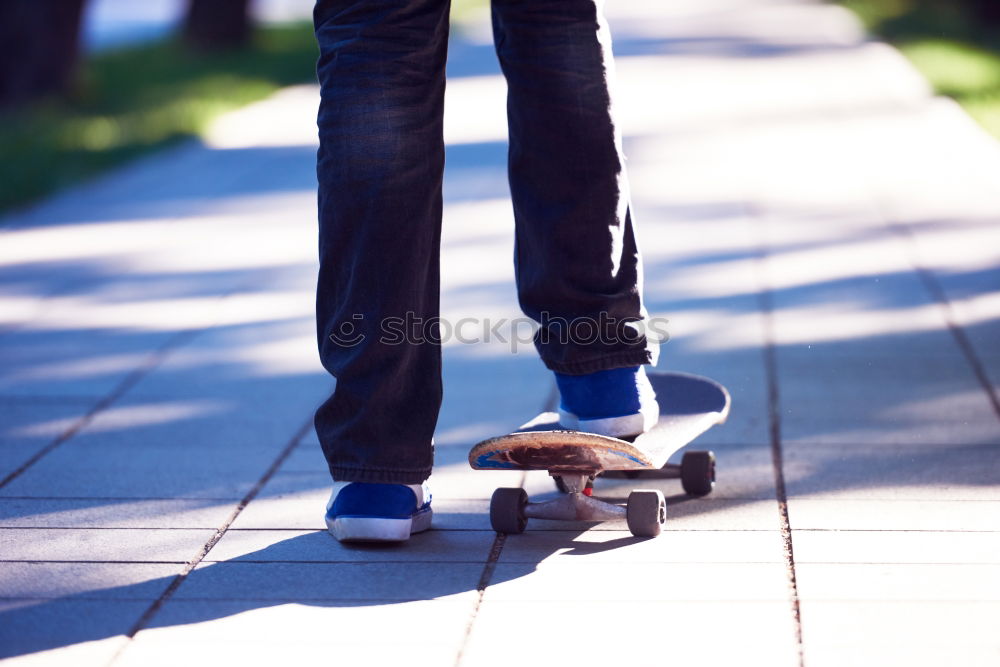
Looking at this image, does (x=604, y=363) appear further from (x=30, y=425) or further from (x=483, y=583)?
(x=30, y=425)

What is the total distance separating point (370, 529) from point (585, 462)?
406 millimetres

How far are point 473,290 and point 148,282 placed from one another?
4.08 ft

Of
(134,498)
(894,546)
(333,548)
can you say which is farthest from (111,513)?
(894,546)

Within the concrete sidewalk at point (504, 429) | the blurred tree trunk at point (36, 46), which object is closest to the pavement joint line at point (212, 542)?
the concrete sidewalk at point (504, 429)

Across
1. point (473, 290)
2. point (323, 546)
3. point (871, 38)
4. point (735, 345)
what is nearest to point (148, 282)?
point (473, 290)

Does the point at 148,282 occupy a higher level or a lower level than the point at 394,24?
lower

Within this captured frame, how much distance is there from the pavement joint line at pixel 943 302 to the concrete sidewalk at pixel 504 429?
2 centimetres

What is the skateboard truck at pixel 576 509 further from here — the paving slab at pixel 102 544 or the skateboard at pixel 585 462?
the paving slab at pixel 102 544

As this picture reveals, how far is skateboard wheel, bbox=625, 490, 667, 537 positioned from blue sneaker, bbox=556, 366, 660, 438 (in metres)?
0.13

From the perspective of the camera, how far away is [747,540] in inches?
102

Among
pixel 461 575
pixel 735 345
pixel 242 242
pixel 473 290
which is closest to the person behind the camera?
pixel 461 575

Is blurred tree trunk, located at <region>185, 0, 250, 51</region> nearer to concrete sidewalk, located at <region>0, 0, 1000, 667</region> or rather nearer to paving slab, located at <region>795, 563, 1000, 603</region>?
concrete sidewalk, located at <region>0, 0, 1000, 667</region>

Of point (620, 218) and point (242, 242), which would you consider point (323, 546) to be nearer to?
point (620, 218)

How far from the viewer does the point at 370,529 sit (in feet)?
8.40
